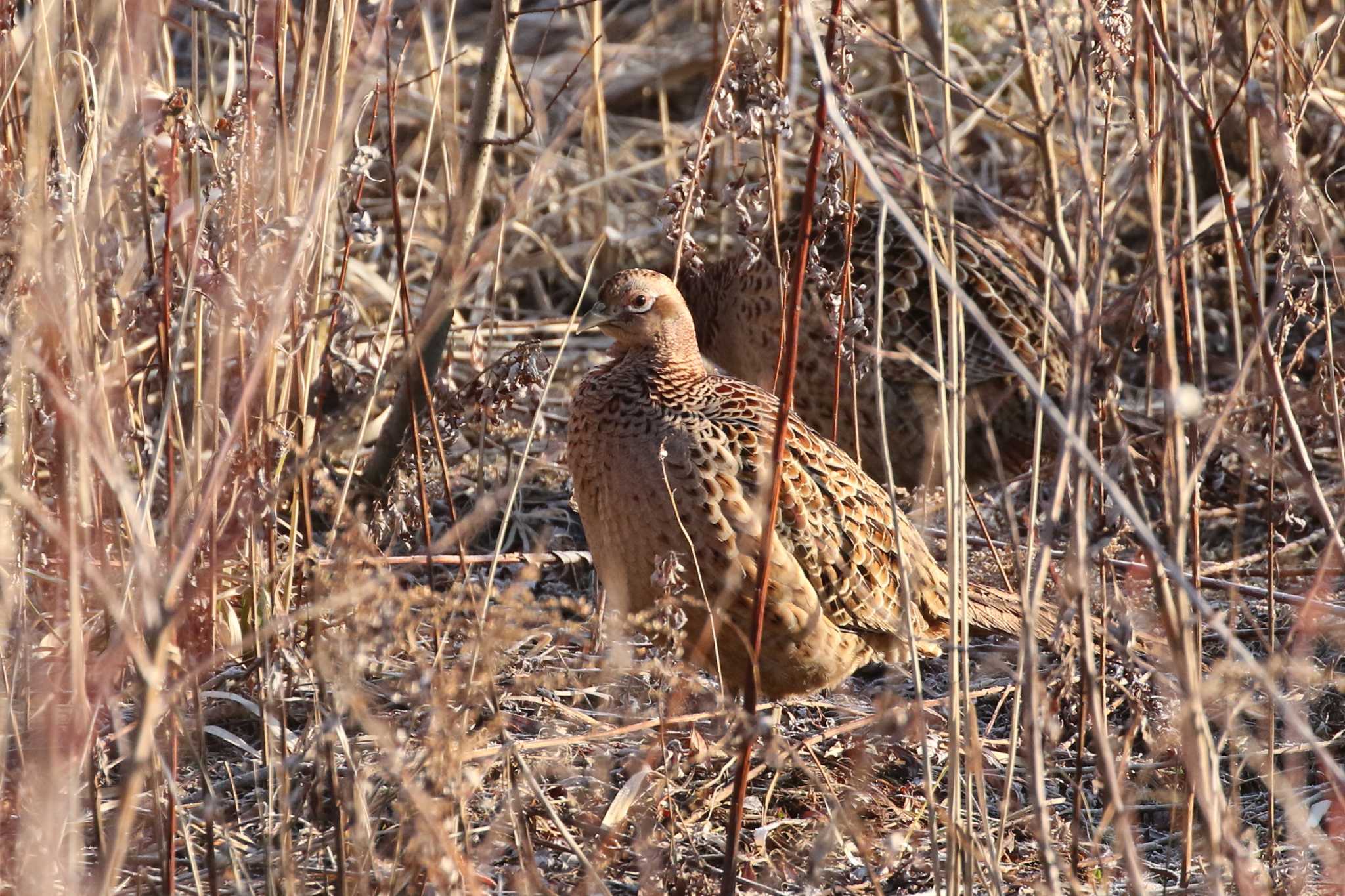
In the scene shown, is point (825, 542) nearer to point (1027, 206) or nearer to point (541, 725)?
point (541, 725)

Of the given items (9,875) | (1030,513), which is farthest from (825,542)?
(9,875)

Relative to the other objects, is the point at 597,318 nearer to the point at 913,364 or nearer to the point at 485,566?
the point at 485,566

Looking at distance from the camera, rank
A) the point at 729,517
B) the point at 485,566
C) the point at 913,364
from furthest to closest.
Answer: the point at 913,364
the point at 485,566
the point at 729,517

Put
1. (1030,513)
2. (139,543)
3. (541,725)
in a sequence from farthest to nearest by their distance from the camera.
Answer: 1. (541,725)
2. (1030,513)
3. (139,543)

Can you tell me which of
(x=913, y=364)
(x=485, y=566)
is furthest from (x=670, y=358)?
(x=913, y=364)

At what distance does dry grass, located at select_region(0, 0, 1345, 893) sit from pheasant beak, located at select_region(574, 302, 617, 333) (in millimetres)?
369

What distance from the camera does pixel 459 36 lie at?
6.94 meters

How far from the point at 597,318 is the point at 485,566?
839 mm

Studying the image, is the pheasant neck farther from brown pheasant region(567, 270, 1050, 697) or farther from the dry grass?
the dry grass

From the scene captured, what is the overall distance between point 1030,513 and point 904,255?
2309 mm

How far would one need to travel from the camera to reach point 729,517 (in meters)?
3.36

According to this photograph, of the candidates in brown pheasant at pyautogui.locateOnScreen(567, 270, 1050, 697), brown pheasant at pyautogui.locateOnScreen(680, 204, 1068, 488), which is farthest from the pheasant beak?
brown pheasant at pyautogui.locateOnScreen(680, 204, 1068, 488)

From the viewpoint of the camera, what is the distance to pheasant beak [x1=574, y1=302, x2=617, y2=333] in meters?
3.72

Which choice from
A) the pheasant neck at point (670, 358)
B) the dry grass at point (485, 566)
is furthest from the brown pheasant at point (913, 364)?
the pheasant neck at point (670, 358)
